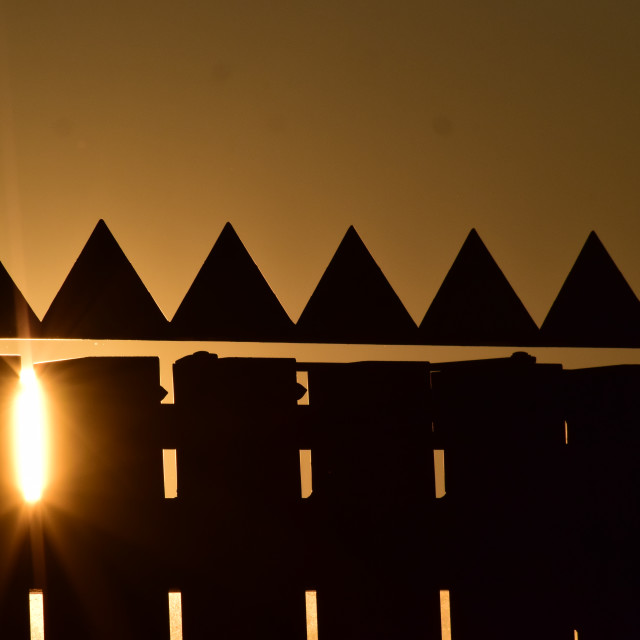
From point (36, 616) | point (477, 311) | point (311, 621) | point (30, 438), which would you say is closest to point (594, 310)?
point (477, 311)

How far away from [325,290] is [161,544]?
2.05 feet

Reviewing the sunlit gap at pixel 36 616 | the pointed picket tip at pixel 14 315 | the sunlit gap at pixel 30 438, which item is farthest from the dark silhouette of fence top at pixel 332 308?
the sunlit gap at pixel 36 616

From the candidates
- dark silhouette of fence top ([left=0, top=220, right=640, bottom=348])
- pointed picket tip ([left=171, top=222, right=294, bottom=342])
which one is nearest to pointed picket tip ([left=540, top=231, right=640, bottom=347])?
dark silhouette of fence top ([left=0, top=220, right=640, bottom=348])

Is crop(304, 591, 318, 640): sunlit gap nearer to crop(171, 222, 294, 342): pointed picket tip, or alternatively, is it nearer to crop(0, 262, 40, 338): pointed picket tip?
crop(171, 222, 294, 342): pointed picket tip

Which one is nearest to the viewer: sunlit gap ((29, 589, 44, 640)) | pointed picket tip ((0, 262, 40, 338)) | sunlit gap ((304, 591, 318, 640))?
pointed picket tip ((0, 262, 40, 338))

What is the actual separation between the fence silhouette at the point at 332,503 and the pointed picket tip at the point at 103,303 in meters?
0.07

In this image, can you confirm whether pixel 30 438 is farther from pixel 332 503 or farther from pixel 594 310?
pixel 594 310

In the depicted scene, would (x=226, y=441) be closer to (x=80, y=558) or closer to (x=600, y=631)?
(x=80, y=558)

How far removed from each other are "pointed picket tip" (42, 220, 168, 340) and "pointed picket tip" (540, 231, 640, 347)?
89 centimetres

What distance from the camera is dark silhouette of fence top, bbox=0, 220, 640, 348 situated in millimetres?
1404

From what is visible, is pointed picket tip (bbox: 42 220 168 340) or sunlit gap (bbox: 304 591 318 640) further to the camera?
sunlit gap (bbox: 304 591 318 640)

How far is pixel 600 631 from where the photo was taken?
1564 millimetres

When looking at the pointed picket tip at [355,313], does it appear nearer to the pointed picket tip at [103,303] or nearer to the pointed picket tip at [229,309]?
the pointed picket tip at [229,309]

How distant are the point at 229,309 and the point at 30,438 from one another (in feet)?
1.54
